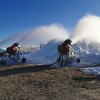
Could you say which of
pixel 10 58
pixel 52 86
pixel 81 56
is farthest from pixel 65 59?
pixel 52 86

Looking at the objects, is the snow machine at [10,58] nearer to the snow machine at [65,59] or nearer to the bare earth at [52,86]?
the snow machine at [65,59]

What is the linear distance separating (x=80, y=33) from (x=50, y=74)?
87.4 ft

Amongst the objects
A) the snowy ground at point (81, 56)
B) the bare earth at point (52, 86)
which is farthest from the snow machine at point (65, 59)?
the bare earth at point (52, 86)

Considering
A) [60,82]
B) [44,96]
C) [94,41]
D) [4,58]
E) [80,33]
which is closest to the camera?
[44,96]

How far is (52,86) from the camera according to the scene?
1889 centimetres

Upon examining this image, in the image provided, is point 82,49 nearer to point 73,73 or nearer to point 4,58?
point 4,58

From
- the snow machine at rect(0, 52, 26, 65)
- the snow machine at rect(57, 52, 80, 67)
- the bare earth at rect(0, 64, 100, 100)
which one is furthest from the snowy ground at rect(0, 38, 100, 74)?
the bare earth at rect(0, 64, 100, 100)

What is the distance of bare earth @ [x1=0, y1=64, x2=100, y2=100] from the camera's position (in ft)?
54.4

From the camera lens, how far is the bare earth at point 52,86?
16578mm

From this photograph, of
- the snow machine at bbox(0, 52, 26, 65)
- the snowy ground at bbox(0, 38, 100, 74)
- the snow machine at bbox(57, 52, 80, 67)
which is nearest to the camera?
the snow machine at bbox(57, 52, 80, 67)

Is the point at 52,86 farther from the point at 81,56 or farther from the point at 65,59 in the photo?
the point at 81,56

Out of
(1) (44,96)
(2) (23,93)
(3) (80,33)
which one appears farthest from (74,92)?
(3) (80,33)

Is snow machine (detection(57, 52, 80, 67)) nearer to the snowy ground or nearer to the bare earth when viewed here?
Answer: the snowy ground

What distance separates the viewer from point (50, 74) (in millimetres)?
23375
